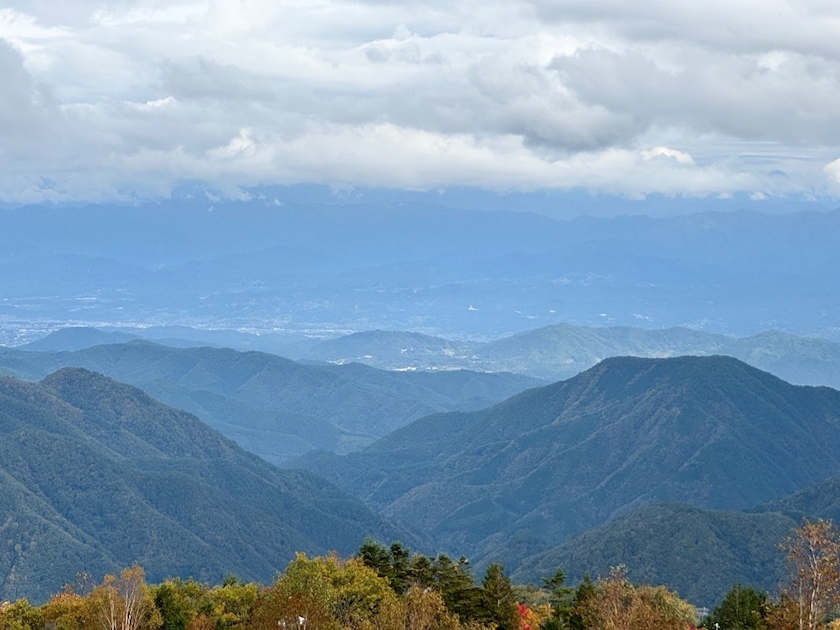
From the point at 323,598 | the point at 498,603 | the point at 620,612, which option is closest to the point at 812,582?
the point at 620,612

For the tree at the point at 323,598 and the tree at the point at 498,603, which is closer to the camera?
the tree at the point at 323,598

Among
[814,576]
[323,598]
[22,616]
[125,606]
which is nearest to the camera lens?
[814,576]

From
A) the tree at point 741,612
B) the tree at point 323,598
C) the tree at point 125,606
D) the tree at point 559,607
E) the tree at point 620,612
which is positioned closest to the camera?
the tree at point 620,612

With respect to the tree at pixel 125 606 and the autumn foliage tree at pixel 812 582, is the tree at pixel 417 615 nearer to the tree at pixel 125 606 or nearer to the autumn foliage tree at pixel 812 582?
the autumn foliage tree at pixel 812 582

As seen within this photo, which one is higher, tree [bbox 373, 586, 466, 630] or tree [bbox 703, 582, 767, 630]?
tree [bbox 373, 586, 466, 630]

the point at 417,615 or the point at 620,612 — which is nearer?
the point at 417,615

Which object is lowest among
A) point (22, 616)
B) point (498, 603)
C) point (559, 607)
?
point (559, 607)

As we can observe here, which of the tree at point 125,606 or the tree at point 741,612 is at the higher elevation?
the tree at point 125,606

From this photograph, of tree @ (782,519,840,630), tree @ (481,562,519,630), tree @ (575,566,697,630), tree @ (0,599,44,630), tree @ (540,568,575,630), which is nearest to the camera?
tree @ (782,519,840,630)

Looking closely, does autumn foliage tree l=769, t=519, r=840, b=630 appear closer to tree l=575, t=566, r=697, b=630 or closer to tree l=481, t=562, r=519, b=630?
tree l=575, t=566, r=697, b=630

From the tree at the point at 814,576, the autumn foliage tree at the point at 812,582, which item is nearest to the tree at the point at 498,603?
the autumn foliage tree at the point at 812,582

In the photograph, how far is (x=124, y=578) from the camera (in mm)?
92000

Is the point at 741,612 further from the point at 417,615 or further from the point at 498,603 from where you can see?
the point at 417,615

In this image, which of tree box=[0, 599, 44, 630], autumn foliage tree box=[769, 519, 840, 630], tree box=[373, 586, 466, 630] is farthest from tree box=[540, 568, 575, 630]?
tree box=[0, 599, 44, 630]
